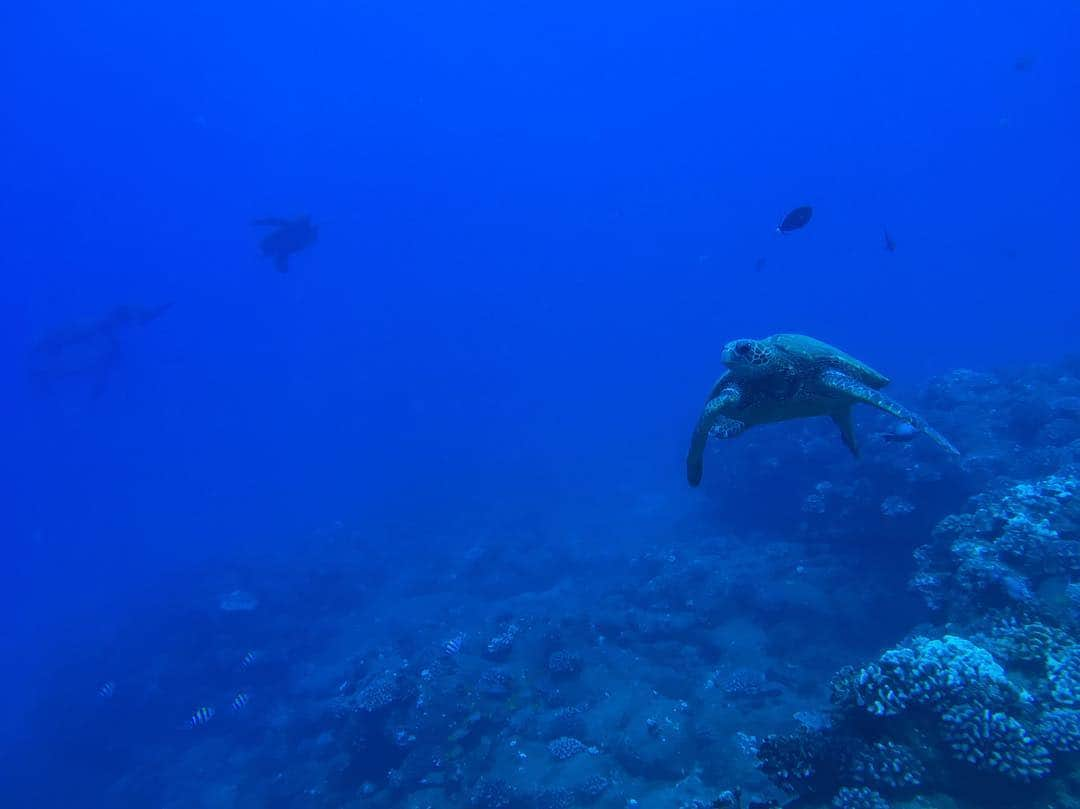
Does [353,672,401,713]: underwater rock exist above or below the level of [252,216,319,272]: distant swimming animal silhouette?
below

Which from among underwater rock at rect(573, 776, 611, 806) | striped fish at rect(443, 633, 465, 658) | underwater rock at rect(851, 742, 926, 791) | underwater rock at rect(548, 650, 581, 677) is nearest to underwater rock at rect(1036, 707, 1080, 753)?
underwater rock at rect(851, 742, 926, 791)

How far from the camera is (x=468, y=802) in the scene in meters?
9.70

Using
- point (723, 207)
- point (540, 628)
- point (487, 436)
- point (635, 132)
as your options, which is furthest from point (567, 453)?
point (635, 132)

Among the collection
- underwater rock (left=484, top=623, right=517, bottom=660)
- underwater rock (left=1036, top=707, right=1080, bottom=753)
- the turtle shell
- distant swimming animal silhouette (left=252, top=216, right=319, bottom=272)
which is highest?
distant swimming animal silhouette (left=252, top=216, right=319, bottom=272)

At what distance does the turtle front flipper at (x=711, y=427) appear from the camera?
6.05 m

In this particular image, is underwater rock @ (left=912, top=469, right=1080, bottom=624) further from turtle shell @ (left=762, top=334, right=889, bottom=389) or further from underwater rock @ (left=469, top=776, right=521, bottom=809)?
underwater rock @ (left=469, top=776, right=521, bottom=809)

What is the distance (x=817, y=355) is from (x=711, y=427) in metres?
1.44

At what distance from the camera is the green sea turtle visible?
5984mm

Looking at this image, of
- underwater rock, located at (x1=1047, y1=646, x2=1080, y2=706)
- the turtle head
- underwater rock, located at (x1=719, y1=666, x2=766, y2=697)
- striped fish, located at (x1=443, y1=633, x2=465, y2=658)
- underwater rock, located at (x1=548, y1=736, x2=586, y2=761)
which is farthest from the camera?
striped fish, located at (x1=443, y1=633, x2=465, y2=658)

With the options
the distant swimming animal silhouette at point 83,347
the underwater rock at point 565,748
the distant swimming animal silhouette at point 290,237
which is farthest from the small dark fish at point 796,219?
the distant swimming animal silhouette at point 83,347

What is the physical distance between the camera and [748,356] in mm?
5977

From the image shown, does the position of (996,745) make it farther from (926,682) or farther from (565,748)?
(565,748)

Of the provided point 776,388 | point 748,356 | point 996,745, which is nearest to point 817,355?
point 776,388

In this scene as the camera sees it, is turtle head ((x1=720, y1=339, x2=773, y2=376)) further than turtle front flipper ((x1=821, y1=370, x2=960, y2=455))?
Yes
